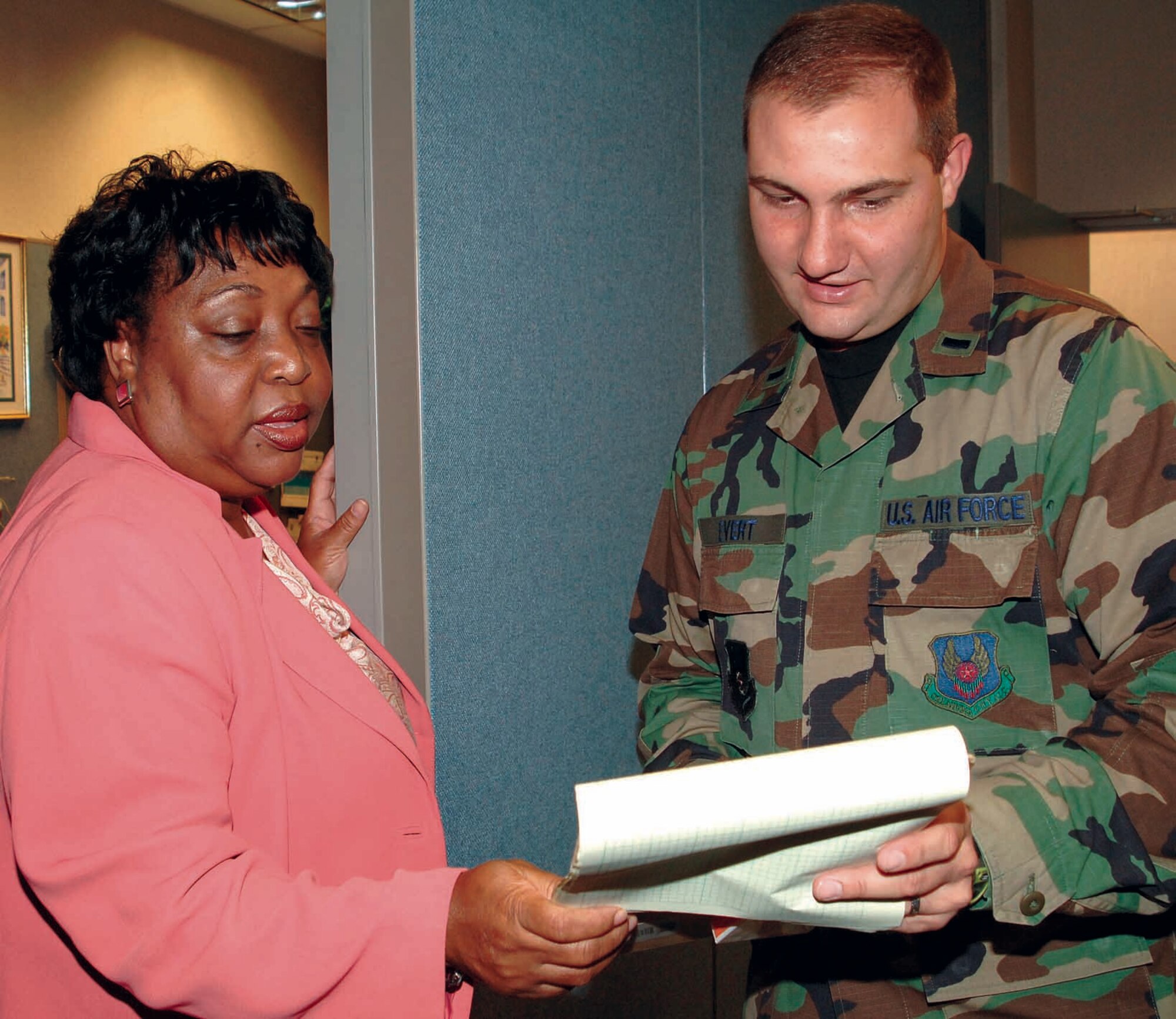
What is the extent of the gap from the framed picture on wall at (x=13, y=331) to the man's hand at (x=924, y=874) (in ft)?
8.70

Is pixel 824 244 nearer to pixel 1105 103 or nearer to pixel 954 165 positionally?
pixel 954 165

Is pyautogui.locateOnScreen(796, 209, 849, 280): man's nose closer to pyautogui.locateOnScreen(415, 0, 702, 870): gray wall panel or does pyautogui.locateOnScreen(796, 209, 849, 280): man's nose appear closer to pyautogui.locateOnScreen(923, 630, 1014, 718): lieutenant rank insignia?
pyautogui.locateOnScreen(923, 630, 1014, 718): lieutenant rank insignia

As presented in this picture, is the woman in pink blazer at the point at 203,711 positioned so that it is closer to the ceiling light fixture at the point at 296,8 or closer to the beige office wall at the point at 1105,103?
the ceiling light fixture at the point at 296,8

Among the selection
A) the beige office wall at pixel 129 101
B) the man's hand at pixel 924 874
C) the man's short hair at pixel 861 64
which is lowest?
the man's hand at pixel 924 874

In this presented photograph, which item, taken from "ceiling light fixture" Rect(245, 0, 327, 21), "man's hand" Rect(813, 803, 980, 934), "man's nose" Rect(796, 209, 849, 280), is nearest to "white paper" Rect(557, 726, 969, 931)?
"man's hand" Rect(813, 803, 980, 934)

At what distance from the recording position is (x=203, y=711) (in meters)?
0.92

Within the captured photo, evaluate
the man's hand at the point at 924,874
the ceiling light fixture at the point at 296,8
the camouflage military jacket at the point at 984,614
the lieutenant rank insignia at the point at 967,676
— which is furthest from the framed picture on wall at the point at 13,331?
the man's hand at the point at 924,874

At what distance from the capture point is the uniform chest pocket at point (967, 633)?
1.14 metres

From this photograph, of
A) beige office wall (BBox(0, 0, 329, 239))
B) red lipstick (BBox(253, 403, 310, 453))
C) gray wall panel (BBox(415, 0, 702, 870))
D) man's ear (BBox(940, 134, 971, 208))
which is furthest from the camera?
beige office wall (BBox(0, 0, 329, 239))

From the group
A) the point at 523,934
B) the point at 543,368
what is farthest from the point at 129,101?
the point at 523,934

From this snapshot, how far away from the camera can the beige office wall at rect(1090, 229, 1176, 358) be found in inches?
196

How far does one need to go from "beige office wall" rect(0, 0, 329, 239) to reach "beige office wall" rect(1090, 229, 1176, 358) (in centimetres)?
356

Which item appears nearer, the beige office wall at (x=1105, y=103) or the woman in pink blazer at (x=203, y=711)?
the woman in pink blazer at (x=203, y=711)

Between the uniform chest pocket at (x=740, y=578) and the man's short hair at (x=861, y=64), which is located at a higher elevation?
the man's short hair at (x=861, y=64)
